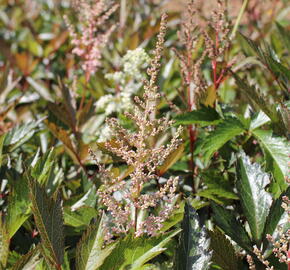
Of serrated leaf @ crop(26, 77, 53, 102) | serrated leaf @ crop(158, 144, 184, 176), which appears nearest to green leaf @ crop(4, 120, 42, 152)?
serrated leaf @ crop(158, 144, 184, 176)

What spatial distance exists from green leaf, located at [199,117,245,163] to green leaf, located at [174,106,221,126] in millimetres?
40

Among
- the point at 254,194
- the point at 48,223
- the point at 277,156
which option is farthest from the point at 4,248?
the point at 277,156

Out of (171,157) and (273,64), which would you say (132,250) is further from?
(273,64)

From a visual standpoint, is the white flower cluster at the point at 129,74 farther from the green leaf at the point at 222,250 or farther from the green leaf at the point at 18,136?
the green leaf at the point at 222,250

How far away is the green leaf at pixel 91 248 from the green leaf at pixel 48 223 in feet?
0.16

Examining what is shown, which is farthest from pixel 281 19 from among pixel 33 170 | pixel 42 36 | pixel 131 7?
pixel 33 170

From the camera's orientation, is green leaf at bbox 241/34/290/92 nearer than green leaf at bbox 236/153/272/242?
No

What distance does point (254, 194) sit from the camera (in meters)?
1.58

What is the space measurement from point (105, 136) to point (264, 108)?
24.5 inches

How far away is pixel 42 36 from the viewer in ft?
13.0

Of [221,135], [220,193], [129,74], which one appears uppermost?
[129,74]

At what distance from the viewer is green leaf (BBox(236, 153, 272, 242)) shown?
4.96 ft

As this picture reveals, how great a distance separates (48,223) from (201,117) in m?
0.81

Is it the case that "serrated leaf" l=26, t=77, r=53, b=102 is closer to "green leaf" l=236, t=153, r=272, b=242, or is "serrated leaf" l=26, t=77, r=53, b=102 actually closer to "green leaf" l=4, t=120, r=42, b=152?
"green leaf" l=4, t=120, r=42, b=152
